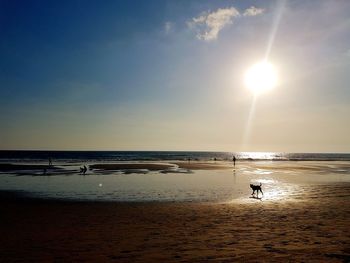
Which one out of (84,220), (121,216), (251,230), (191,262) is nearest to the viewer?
(191,262)

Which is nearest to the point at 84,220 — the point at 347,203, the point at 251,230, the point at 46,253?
the point at 46,253

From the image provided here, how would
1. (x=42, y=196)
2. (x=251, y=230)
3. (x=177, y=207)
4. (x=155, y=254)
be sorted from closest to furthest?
(x=155, y=254) < (x=251, y=230) < (x=177, y=207) < (x=42, y=196)

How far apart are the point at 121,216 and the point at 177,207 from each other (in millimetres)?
3855

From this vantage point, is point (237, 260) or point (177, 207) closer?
point (237, 260)

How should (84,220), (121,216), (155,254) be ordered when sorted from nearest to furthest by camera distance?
(155,254) < (84,220) < (121,216)

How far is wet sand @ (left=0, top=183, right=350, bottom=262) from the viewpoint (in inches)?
397

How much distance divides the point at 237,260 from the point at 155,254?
8.08ft

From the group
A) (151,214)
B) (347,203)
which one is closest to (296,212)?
(347,203)

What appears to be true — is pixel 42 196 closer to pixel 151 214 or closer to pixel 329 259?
pixel 151 214

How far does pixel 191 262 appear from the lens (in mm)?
9422

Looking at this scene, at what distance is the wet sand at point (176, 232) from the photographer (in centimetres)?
1009

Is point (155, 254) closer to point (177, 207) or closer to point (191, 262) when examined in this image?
point (191, 262)

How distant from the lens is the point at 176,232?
43.0 ft

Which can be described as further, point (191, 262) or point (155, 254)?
point (155, 254)
